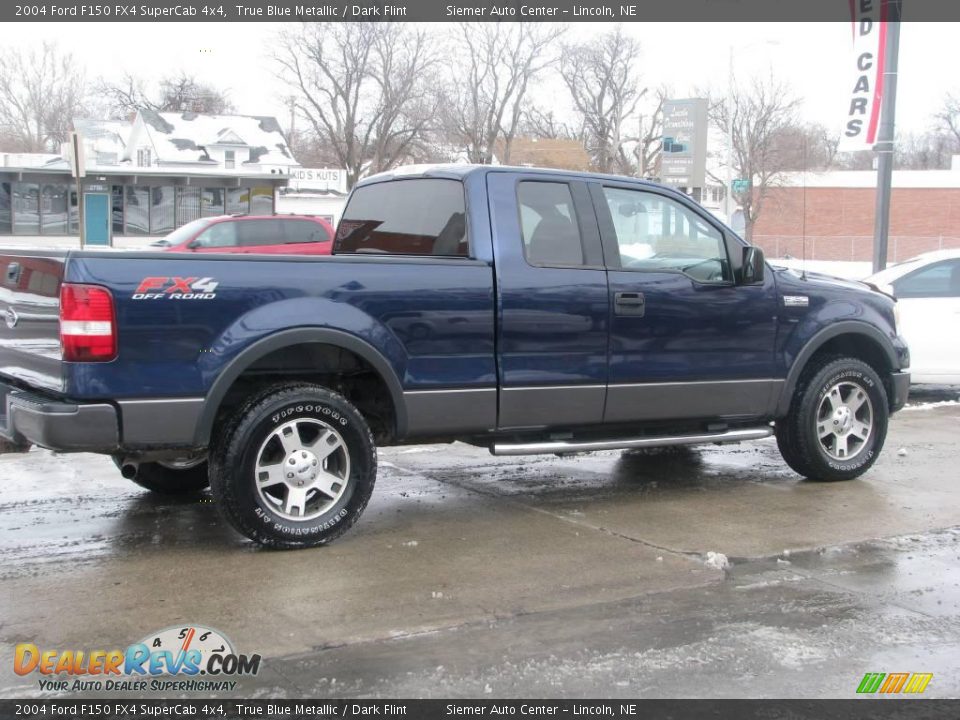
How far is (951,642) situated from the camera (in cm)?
436

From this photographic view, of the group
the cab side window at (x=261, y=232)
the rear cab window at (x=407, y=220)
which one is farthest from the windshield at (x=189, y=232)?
the rear cab window at (x=407, y=220)

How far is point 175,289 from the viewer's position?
4.99 m

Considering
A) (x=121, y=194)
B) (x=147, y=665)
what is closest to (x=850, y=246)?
(x=121, y=194)

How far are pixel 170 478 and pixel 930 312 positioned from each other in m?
8.16

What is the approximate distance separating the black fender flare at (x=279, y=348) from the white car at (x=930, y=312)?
7.09m

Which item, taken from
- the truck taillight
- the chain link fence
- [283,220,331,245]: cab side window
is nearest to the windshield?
[283,220,331,245]: cab side window

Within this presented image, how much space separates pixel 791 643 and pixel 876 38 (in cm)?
1168

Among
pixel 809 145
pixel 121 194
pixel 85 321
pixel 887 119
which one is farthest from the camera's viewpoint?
pixel 809 145

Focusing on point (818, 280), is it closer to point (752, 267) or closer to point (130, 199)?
point (752, 267)

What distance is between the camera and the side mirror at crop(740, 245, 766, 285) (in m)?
6.63

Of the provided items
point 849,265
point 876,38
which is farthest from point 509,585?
point 849,265

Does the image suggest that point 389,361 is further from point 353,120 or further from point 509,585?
point 353,120

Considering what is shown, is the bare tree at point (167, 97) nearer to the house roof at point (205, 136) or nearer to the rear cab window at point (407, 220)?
the house roof at point (205, 136)

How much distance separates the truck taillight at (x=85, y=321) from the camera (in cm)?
481
